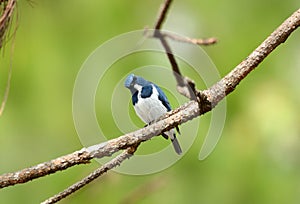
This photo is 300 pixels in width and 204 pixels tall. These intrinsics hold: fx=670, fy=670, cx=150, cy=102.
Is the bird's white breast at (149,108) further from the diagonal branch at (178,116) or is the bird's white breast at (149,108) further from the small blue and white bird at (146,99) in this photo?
the diagonal branch at (178,116)

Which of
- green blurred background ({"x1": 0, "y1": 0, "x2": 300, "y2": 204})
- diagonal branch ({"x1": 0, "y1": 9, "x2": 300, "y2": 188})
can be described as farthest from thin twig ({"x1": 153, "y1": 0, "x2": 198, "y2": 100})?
green blurred background ({"x1": 0, "y1": 0, "x2": 300, "y2": 204})

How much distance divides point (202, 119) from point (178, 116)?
1276 mm

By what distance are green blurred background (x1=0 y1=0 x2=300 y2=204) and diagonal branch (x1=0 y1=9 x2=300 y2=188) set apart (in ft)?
4.13

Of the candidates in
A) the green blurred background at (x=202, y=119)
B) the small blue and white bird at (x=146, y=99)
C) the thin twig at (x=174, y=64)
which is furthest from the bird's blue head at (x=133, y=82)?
the green blurred background at (x=202, y=119)

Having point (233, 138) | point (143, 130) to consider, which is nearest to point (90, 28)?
point (233, 138)

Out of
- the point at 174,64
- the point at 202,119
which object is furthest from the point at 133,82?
the point at 202,119

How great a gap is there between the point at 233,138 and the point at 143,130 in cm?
140

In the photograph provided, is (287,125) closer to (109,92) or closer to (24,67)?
(109,92)

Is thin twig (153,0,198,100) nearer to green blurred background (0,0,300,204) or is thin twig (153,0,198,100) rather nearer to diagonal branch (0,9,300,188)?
diagonal branch (0,9,300,188)

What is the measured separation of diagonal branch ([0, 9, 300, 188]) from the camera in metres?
0.75

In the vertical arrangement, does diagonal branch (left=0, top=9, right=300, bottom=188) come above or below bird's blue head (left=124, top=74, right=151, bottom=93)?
below

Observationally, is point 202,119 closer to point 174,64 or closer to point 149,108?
point 149,108

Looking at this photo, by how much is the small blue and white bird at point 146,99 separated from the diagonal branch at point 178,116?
16cm

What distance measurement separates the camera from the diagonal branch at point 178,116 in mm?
748
